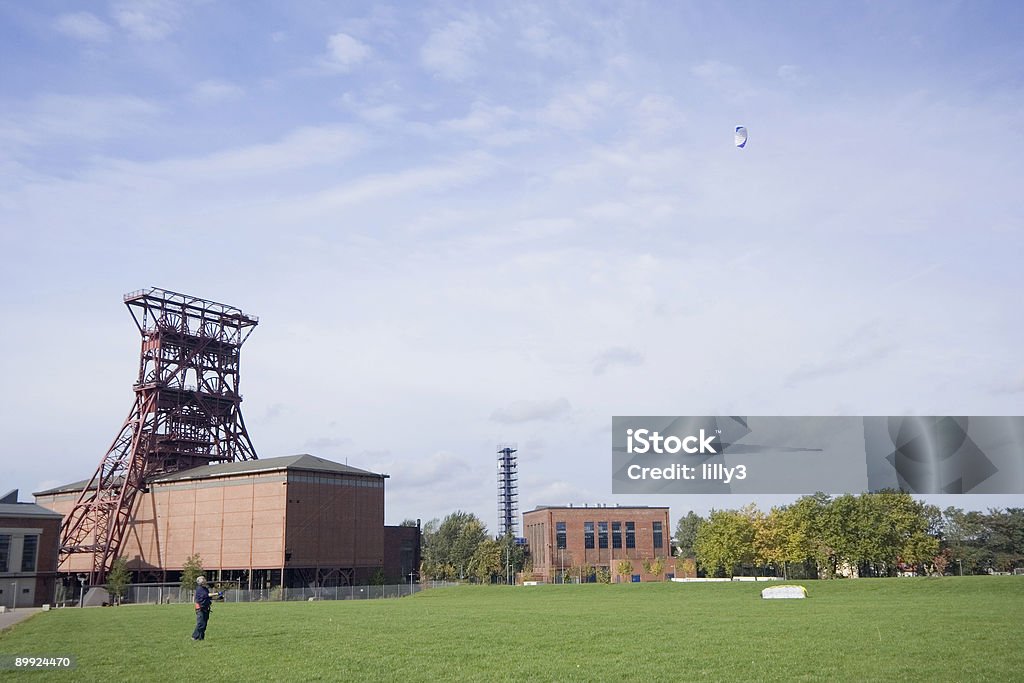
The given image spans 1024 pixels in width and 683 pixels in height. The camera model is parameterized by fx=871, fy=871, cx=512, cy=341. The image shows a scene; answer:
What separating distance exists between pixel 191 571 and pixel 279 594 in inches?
639

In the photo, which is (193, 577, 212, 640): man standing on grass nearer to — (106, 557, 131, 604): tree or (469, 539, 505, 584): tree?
(106, 557, 131, 604): tree

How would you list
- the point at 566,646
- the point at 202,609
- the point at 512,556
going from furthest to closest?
the point at 512,556, the point at 202,609, the point at 566,646

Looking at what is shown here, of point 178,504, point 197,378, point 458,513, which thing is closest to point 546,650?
point 178,504

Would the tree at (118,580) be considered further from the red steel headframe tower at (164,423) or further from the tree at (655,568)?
the tree at (655,568)

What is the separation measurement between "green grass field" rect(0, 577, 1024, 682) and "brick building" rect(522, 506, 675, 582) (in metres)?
97.2

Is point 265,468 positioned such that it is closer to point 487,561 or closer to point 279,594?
point 279,594

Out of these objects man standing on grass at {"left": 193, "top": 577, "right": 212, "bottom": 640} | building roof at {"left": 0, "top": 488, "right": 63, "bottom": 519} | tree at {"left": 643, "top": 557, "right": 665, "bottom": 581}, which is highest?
building roof at {"left": 0, "top": 488, "right": 63, "bottom": 519}

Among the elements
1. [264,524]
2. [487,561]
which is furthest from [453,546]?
[264,524]

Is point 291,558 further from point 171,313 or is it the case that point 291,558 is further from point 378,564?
point 171,313

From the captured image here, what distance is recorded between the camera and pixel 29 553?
86.2m

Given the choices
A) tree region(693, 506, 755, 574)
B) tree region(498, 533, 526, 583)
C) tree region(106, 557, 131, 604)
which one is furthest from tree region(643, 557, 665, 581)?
tree region(106, 557, 131, 604)

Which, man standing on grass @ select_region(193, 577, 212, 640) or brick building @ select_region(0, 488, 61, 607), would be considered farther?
brick building @ select_region(0, 488, 61, 607)

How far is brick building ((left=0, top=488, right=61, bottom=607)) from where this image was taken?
84.1m

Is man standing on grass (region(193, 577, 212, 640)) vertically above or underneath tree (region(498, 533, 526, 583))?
above
